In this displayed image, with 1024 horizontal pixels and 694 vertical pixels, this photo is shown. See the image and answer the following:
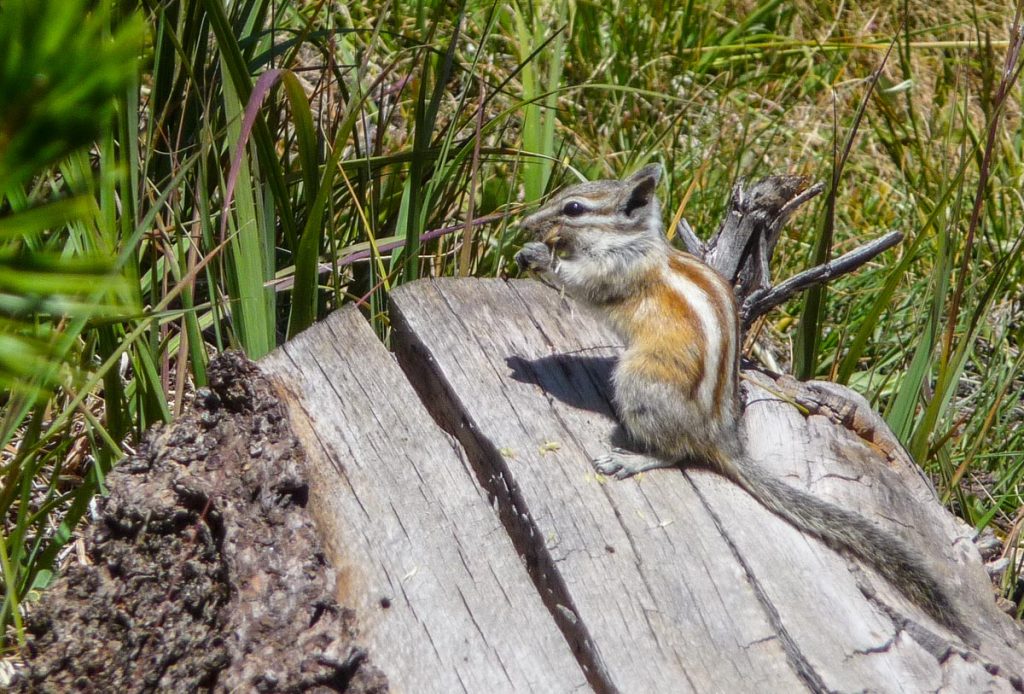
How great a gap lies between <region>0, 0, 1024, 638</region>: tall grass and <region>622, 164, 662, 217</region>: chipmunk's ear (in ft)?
1.40

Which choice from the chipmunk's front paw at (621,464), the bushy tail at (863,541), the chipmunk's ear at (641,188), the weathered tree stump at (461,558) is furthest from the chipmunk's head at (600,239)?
the bushy tail at (863,541)

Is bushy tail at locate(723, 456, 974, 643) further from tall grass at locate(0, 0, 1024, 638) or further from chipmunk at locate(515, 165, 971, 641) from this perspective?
tall grass at locate(0, 0, 1024, 638)

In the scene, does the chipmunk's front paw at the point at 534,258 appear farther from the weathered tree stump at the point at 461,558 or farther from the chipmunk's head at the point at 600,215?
the weathered tree stump at the point at 461,558

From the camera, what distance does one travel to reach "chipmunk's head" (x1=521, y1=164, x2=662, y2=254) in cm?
348

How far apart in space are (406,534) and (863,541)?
1.15 m

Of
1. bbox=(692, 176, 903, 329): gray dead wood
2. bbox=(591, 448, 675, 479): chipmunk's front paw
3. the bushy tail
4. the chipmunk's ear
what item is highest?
the chipmunk's ear

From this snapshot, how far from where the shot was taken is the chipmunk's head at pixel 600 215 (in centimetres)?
348

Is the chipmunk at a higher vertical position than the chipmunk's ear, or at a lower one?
lower

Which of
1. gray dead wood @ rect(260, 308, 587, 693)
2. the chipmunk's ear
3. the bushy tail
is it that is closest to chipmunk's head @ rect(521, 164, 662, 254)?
the chipmunk's ear

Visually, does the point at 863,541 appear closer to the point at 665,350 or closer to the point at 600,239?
the point at 665,350

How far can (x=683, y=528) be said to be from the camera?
263 centimetres

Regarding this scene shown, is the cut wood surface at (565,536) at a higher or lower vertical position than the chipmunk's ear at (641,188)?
lower

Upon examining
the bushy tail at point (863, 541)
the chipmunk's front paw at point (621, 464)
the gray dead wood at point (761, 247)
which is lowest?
the bushy tail at point (863, 541)

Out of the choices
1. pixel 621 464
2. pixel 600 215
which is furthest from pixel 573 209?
pixel 621 464
